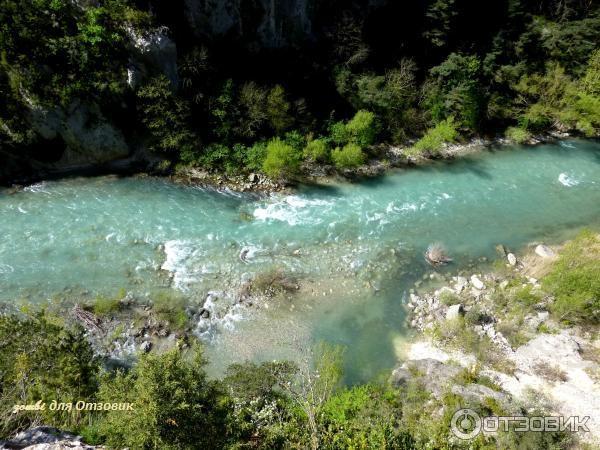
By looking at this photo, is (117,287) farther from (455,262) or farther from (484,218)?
(484,218)

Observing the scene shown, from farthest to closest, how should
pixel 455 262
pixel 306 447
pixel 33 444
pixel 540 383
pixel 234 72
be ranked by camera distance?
pixel 234 72
pixel 455 262
pixel 540 383
pixel 306 447
pixel 33 444

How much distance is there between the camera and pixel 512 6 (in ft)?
84.9

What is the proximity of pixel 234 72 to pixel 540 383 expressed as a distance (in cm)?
2169

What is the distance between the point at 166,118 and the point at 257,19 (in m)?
8.51

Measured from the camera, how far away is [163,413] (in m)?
8.13

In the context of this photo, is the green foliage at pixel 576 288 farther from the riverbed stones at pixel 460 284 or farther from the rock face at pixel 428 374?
the rock face at pixel 428 374

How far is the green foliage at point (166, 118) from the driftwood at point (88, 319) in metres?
9.94

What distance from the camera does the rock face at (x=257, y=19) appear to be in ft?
72.9

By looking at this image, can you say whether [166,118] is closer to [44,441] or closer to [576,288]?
[44,441]

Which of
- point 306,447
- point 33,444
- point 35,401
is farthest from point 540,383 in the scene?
point 35,401

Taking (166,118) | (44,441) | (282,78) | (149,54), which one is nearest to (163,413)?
(44,441)

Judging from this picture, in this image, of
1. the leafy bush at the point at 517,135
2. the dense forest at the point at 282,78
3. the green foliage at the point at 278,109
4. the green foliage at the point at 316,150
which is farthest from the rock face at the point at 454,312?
the leafy bush at the point at 517,135
